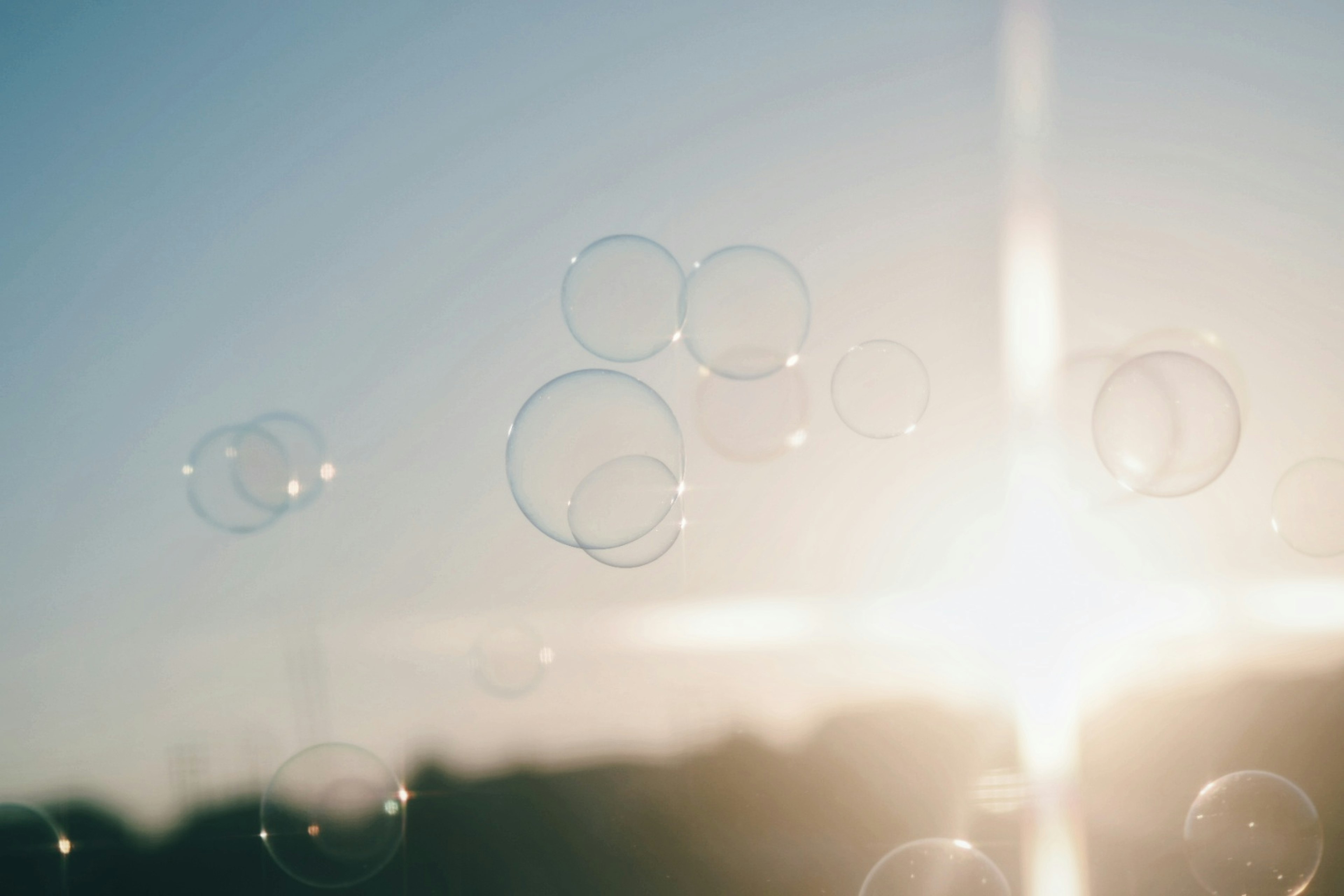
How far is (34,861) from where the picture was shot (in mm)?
9461

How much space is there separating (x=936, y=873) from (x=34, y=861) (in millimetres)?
8063

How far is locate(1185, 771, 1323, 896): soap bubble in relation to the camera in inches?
245

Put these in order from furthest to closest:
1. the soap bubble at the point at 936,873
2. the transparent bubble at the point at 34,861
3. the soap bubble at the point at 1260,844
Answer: the transparent bubble at the point at 34,861 → the soap bubble at the point at 1260,844 → the soap bubble at the point at 936,873

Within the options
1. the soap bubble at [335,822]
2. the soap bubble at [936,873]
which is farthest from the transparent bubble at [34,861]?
the soap bubble at [936,873]

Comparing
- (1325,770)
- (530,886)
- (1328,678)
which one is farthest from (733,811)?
(1328,678)

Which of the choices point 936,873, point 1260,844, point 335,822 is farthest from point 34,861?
point 1260,844

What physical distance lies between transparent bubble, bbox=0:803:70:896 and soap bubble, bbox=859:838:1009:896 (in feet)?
23.1

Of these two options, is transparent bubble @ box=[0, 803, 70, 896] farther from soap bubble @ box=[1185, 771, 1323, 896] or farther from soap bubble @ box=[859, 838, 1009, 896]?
soap bubble @ box=[1185, 771, 1323, 896]

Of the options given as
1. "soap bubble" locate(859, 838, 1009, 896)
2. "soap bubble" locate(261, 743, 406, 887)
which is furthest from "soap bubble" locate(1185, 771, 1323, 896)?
"soap bubble" locate(261, 743, 406, 887)

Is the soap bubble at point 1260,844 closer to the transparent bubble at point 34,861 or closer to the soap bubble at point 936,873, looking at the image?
the soap bubble at point 936,873

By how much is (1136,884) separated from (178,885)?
32.8 ft

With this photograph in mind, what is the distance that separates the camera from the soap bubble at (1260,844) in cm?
623

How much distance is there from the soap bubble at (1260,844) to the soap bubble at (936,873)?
53.5 inches

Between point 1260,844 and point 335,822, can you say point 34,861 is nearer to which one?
point 335,822
